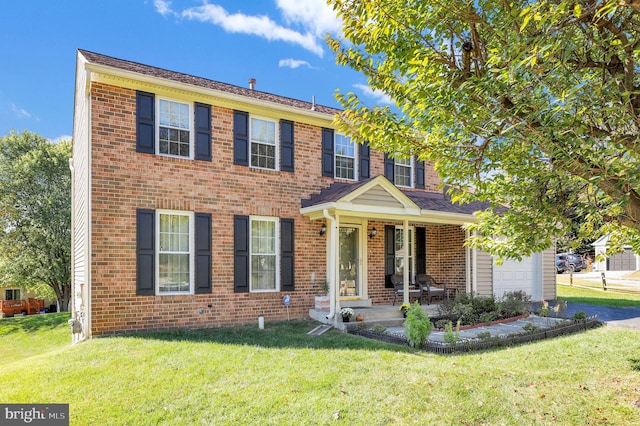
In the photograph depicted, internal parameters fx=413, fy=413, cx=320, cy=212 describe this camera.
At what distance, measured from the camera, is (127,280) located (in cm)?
888

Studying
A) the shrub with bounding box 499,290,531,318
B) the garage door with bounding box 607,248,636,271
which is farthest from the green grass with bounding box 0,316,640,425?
the garage door with bounding box 607,248,636,271

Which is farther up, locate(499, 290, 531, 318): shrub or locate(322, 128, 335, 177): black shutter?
locate(322, 128, 335, 177): black shutter

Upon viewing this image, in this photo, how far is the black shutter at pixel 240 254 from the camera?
1010 centimetres

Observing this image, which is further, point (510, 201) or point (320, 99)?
point (320, 99)

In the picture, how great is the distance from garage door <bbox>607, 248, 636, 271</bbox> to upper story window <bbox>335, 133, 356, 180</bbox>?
103 feet

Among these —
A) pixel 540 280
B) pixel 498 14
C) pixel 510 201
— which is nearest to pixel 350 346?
pixel 510 201

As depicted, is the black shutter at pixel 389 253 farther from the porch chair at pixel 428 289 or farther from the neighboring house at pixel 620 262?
the neighboring house at pixel 620 262

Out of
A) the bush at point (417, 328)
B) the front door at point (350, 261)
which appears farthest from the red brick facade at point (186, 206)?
the bush at point (417, 328)

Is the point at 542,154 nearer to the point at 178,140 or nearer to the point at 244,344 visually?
the point at 244,344

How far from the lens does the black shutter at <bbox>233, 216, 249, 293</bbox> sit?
33.1 feet

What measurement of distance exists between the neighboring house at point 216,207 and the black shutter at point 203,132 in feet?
0.11

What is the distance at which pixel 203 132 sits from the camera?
9945 mm

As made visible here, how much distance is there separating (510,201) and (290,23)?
8.90 metres

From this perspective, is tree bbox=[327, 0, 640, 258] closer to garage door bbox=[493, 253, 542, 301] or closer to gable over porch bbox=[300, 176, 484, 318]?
gable over porch bbox=[300, 176, 484, 318]
